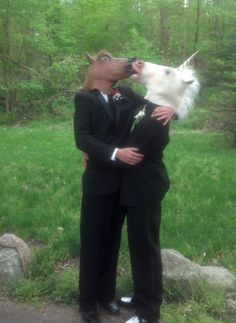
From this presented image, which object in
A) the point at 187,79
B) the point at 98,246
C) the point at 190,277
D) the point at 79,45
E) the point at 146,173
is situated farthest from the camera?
the point at 79,45

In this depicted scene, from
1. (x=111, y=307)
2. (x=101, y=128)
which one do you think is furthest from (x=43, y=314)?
(x=101, y=128)

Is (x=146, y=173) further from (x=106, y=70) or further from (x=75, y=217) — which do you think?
(x=75, y=217)

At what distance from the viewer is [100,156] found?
389 cm

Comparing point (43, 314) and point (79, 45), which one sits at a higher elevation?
point (79, 45)

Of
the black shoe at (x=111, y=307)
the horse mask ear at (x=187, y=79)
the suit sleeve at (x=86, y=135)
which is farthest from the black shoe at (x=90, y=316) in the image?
the horse mask ear at (x=187, y=79)

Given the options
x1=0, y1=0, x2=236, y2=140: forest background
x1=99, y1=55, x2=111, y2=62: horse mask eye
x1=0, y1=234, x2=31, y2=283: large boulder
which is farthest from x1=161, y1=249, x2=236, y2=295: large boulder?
x1=0, y1=0, x2=236, y2=140: forest background

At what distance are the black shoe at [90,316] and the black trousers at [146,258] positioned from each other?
0.32 m

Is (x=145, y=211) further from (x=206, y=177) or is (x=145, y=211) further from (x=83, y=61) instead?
(x=83, y=61)

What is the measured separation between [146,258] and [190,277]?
67 centimetres

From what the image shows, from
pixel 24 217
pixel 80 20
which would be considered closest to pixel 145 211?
pixel 24 217

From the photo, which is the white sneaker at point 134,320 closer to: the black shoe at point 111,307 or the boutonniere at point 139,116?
the black shoe at point 111,307

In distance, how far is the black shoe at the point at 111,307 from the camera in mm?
4402

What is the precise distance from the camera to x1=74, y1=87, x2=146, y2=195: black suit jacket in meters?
3.96

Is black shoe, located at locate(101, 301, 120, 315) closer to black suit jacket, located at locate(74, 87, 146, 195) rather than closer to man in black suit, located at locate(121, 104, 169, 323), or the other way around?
man in black suit, located at locate(121, 104, 169, 323)
